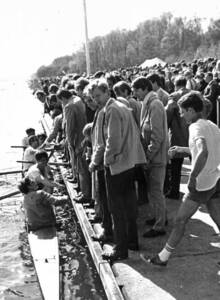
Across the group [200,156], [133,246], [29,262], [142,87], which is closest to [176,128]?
[142,87]

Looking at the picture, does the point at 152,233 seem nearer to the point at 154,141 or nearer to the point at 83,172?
the point at 154,141

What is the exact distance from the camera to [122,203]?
5305mm

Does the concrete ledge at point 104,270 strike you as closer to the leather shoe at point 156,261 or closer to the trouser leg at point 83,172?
the leather shoe at point 156,261

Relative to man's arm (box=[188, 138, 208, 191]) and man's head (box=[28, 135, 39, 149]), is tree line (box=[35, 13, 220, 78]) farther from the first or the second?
man's arm (box=[188, 138, 208, 191])

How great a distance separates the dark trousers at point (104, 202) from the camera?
19.2 feet

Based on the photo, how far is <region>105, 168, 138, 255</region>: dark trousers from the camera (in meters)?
5.22

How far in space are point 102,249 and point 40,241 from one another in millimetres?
2153

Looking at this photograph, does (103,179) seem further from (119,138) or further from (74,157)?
(74,157)

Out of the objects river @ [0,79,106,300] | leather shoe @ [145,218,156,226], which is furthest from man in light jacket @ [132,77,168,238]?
river @ [0,79,106,300]

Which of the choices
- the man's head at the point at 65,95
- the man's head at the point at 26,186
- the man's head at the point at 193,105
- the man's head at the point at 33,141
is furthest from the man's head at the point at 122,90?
the man's head at the point at 33,141

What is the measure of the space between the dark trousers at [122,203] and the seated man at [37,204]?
275cm

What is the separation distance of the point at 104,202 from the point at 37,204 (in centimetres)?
248

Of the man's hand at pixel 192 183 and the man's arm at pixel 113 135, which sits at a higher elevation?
the man's arm at pixel 113 135

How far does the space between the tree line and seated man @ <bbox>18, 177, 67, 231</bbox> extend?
229 ft
